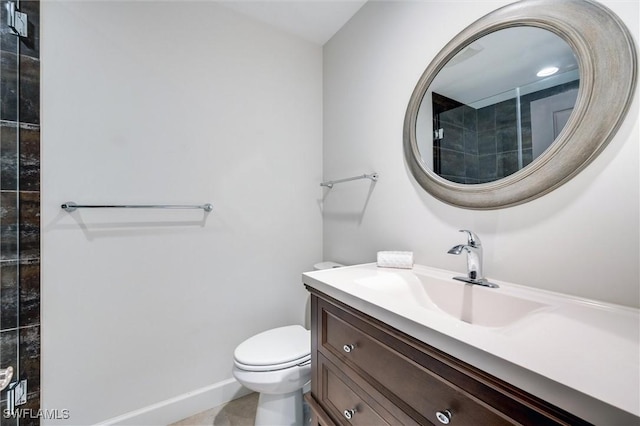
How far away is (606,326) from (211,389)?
1.79 m

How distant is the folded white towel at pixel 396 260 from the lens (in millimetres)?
1185

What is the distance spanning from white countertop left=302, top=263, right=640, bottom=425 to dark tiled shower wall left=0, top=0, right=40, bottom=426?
1.34 m

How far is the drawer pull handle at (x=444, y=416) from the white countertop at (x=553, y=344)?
0.46 feet

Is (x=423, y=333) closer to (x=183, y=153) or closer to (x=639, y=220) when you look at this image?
(x=639, y=220)

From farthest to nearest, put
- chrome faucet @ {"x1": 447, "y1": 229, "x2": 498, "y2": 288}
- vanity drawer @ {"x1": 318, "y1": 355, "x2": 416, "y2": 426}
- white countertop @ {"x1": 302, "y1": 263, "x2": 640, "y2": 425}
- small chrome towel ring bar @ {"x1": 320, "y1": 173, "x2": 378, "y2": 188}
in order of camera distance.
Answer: small chrome towel ring bar @ {"x1": 320, "y1": 173, "x2": 378, "y2": 188}, chrome faucet @ {"x1": 447, "y1": 229, "x2": 498, "y2": 288}, vanity drawer @ {"x1": 318, "y1": 355, "x2": 416, "y2": 426}, white countertop @ {"x1": 302, "y1": 263, "x2": 640, "y2": 425}

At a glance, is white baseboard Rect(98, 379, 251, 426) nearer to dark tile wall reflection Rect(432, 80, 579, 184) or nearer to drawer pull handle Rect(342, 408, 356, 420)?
drawer pull handle Rect(342, 408, 356, 420)

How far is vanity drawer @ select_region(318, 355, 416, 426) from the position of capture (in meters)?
0.72

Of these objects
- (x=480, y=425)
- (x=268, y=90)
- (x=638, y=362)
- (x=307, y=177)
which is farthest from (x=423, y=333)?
(x=268, y=90)

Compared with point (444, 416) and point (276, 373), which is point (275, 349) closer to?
point (276, 373)

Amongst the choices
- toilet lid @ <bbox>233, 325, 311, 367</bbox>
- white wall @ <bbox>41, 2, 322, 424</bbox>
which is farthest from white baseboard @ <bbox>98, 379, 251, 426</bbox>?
toilet lid @ <bbox>233, 325, 311, 367</bbox>

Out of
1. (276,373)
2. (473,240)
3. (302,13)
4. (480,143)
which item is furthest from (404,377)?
(302,13)

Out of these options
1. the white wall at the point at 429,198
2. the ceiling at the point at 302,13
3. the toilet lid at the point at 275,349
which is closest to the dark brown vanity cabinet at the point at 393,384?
the toilet lid at the point at 275,349

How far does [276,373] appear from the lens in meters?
1.20

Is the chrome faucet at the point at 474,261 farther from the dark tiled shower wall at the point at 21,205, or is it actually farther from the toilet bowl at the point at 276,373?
the dark tiled shower wall at the point at 21,205
